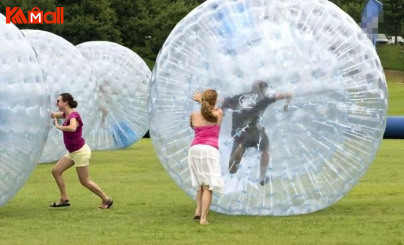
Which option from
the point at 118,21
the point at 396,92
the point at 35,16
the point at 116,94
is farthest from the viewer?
the point at 118,21

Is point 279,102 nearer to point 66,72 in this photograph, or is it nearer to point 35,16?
point 66,72

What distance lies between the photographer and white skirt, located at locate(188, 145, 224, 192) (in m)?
9.82

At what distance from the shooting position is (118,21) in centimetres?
5253

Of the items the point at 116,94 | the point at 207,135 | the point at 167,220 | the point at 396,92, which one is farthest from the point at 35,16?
the point at 207,135

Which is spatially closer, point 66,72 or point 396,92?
point 66,72

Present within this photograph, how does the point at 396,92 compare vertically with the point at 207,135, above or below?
below

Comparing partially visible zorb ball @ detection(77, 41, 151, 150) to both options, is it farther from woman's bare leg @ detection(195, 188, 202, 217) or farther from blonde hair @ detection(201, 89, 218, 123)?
blonde hair @ detection(201, 89, 218, 123)

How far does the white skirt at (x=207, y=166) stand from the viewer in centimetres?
982

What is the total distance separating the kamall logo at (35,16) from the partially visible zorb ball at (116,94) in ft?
79.7

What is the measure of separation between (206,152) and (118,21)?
43.2 meters

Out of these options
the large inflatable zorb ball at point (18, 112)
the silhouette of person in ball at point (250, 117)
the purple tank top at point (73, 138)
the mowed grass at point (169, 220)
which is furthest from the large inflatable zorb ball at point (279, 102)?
the purple tank top at point (73, 138)

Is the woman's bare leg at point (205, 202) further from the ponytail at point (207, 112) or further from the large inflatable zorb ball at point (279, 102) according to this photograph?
the ponytail at point (207, 112)

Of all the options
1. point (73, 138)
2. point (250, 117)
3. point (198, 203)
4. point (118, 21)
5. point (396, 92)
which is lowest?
point (396, 92)

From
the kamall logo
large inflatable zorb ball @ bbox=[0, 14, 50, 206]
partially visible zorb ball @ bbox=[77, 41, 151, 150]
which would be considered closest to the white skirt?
large inflatable zorb ball @ bbox=[0, 14, 50, 206]
